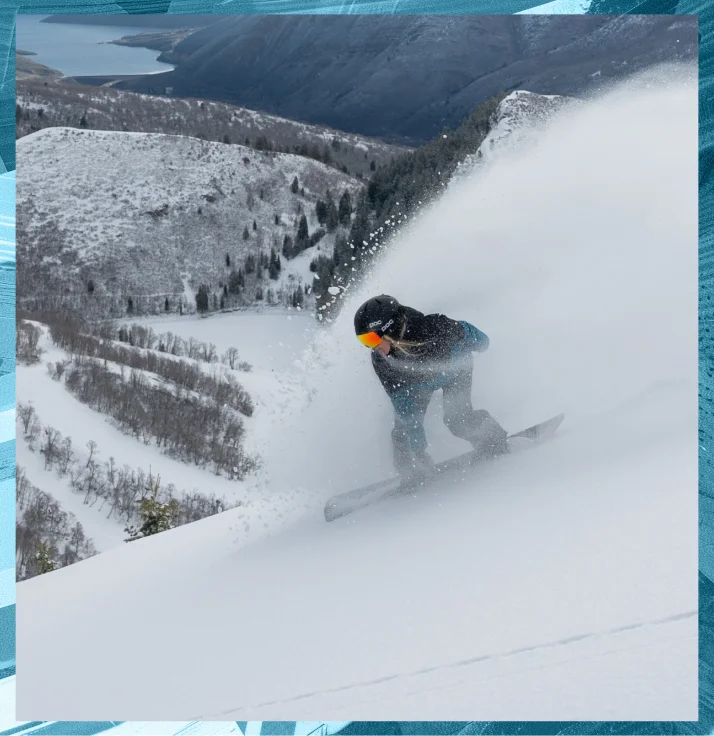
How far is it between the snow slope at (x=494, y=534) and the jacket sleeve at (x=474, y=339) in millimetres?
234

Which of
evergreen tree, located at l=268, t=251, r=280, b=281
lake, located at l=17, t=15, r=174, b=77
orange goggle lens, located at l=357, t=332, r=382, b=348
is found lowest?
evergreen tree, located at l=268, t=251, r=280, b=281

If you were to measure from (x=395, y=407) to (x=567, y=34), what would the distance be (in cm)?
197

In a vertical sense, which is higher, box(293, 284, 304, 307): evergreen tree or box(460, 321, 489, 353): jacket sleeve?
box(460, 321, 489, 353): jacket sleeve

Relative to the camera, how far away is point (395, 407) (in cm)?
312

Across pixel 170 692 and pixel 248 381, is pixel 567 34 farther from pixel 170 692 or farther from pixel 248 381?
pixel 170 692

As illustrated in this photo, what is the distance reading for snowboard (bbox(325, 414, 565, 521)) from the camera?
3189mm

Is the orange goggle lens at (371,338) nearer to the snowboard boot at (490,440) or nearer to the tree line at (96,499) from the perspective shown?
the snowboard boot at (490,440)

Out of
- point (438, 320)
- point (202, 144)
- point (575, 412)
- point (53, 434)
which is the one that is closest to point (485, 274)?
point (438, 320)

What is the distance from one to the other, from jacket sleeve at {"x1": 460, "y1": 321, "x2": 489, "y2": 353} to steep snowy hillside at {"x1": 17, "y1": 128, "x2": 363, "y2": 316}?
38.0 inches

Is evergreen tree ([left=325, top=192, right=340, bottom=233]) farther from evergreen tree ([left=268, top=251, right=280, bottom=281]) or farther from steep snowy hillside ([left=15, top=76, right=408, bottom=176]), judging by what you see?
evergreen tree ([left=268, top=251, right=280, bottom=281])

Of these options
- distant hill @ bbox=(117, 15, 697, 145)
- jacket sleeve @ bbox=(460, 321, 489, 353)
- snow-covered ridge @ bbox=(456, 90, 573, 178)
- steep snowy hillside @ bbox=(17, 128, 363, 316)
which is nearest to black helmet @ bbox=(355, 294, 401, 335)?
jacket sleeve @ bbox=(460, 321, 489, 353)

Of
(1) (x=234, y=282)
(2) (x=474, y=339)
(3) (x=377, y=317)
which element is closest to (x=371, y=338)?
(3) (x=377, y=317)

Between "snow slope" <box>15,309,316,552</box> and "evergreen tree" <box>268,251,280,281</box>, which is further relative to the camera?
"evergreen tree" <box>268,251,280,281</box>

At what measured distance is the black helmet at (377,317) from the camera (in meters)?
2.90
